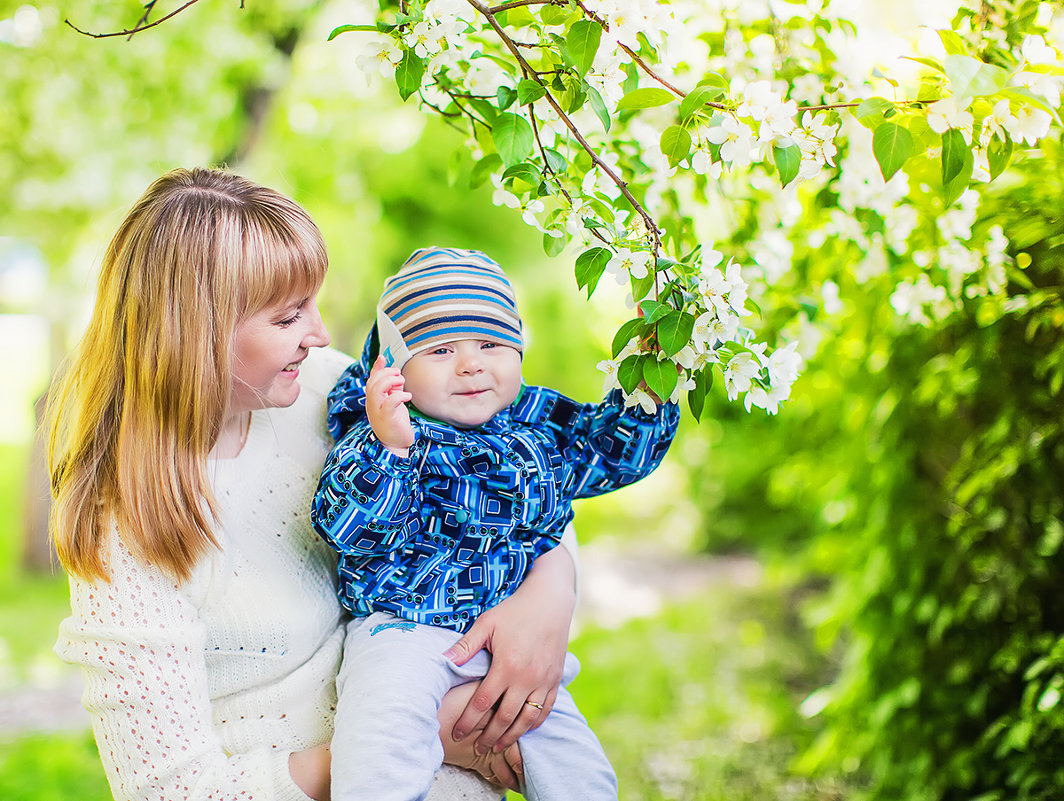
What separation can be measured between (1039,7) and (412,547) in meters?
1.58

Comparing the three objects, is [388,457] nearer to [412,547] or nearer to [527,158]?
[412,547]

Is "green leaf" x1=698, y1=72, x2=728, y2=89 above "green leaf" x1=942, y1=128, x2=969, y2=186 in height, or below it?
above

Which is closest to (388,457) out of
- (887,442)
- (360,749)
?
(360,749)

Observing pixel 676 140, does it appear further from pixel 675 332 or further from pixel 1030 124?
pixel 1030 124

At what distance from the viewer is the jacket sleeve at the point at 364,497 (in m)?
1.50

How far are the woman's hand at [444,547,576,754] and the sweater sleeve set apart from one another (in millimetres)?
356

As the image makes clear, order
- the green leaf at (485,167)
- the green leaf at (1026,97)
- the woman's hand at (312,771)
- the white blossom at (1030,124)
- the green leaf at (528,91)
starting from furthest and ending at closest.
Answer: the green leaf at (485,167) → the woman's hand at (312,771) → the green leaf at (528,91) → the white blossom at (1030,124) → the green leaf at (1026,97)

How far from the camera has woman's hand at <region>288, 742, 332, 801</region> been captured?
154cm

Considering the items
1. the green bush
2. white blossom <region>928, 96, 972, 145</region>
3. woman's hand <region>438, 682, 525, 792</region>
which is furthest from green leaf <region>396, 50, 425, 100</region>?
the green bush

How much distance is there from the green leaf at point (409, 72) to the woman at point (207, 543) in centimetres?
30

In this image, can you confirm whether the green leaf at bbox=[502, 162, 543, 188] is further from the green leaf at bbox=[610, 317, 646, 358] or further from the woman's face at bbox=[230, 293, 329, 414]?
the woman's face at bbox=[230, 293, 329, 414]

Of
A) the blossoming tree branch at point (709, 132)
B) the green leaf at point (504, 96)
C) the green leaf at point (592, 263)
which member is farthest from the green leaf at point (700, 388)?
the green leaf at point (504, 96)

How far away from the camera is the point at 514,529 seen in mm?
1688

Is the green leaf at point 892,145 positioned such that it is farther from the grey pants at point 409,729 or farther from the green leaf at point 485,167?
the grey pants at point 409,729
